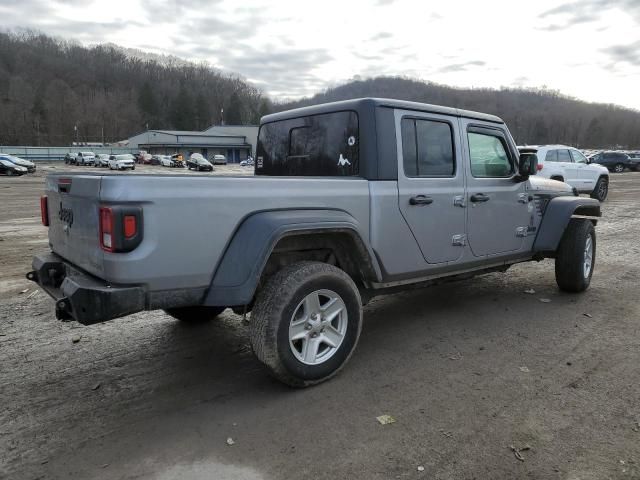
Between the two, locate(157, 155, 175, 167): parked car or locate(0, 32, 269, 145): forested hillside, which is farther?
locate(0, 32, 269, 145): forested hillside

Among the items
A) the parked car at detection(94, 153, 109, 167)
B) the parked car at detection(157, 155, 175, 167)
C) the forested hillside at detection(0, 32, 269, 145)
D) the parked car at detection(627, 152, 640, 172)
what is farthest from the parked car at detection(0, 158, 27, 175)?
the forested hillside at detection(0, 32, 269, 145)

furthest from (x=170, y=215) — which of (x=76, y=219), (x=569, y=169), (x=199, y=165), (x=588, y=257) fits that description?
(x=199, y=165)

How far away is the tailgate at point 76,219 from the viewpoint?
3.04 m

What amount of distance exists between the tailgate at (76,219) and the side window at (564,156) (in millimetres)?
16379

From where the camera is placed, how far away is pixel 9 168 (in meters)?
37.3

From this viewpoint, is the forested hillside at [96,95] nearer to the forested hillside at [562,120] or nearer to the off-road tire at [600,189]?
the forested hillside at [562,120]

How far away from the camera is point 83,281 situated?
3104mm

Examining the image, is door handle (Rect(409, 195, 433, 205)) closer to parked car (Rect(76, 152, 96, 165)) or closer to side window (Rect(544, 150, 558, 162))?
side window (Rect(544, 150, 558, 162))

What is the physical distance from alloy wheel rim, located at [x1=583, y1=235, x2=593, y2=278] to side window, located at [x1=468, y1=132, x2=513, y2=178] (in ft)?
5.05

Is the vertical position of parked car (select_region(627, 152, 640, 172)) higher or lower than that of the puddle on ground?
higher

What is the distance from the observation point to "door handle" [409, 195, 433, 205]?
416 cm

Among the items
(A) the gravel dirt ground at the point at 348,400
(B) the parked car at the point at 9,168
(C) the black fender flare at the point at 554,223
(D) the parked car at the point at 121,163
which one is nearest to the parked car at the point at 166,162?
(D) the parked car at the point at 121,163

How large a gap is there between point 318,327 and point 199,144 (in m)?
97.6

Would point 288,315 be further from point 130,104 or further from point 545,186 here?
point 130,104
